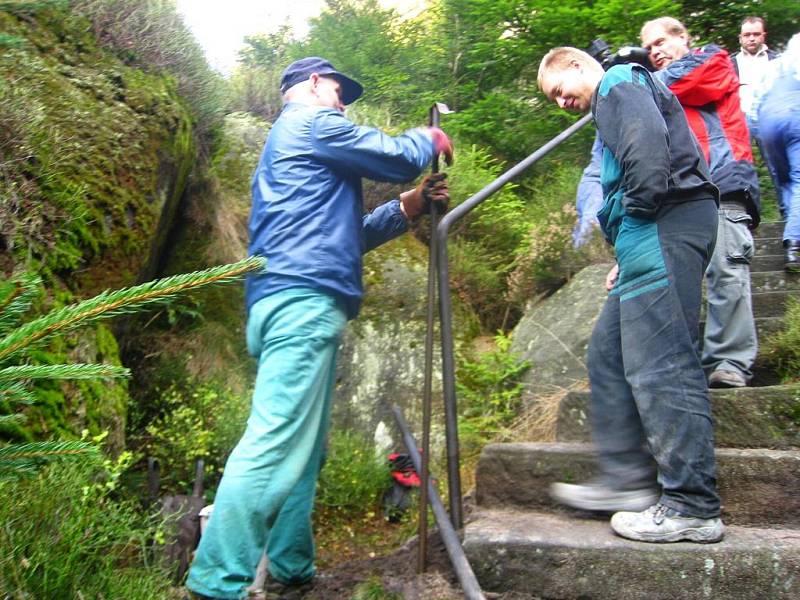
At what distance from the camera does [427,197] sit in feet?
9.45

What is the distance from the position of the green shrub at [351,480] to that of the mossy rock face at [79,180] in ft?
3.78

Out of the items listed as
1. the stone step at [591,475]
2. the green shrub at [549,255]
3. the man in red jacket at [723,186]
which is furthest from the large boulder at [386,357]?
the man in red jacket at [723,186]

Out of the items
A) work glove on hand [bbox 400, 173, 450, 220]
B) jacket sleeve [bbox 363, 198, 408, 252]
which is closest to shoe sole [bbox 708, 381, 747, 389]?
work glove on hand [bbox 400, 173, 450, 220]

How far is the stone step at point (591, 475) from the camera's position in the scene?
7.66 ft

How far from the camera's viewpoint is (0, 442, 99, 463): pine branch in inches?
43.0

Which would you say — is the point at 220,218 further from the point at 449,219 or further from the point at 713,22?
the point at 713,22

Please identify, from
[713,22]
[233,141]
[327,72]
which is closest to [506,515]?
[327,72]

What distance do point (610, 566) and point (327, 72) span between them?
7.06 feet

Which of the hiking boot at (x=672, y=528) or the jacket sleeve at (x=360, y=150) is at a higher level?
the jacket sleeve at (x=360, y=150)

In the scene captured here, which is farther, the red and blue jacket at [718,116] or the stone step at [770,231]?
the stone step at [770,231]

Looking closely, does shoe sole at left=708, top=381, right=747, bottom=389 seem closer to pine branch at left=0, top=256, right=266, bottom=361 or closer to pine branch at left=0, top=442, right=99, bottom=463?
pine branch at left=0, top=256, right=266, bottom=361

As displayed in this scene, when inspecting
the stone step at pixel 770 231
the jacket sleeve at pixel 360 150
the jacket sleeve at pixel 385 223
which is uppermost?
the jacket sleeve at pixel 360 150

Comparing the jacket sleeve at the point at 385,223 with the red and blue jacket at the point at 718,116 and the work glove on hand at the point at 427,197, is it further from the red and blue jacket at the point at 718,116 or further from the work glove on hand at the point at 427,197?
the red and blue jacket at the point at 718,116

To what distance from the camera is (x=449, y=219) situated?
→ 2.72m
